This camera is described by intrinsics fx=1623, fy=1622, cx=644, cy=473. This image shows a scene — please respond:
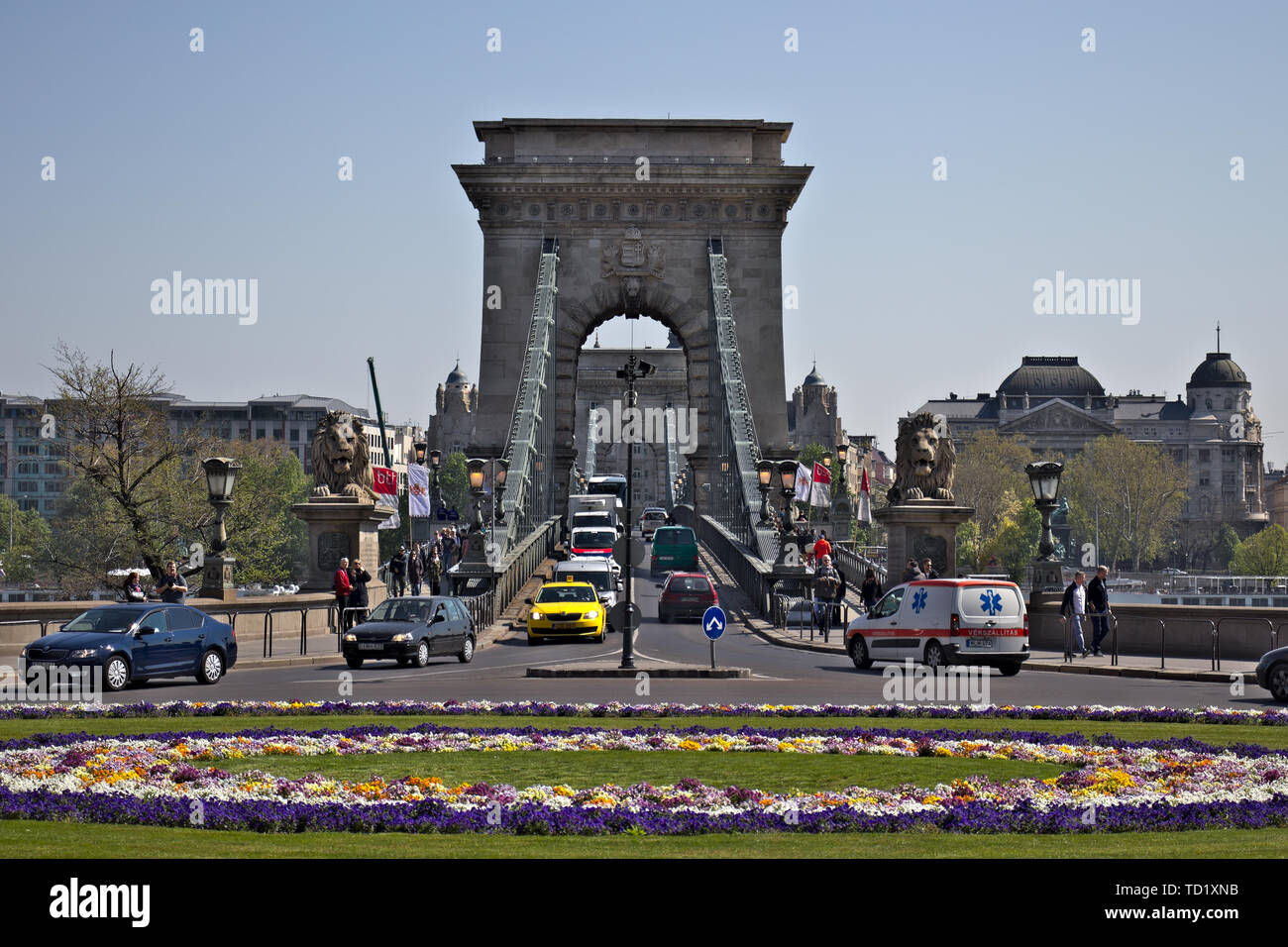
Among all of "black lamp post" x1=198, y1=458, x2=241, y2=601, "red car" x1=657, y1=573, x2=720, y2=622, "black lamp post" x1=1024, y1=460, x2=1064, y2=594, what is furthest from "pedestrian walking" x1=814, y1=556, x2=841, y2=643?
"black lamp post" x1=198, y1=458, x2=241, y2=601

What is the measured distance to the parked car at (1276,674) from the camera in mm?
23531

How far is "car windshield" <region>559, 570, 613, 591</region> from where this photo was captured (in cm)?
4534

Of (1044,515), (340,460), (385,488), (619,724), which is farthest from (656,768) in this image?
(385,488)

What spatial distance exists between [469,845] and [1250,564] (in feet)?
436

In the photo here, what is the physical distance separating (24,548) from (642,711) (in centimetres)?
8480

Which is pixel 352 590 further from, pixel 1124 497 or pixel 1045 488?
pixel 1124 497

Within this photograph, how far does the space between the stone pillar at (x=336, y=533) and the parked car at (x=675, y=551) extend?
1971 cm

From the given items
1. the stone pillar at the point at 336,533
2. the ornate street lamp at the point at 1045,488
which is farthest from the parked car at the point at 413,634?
the ornate street lamp at the point at 1045,488

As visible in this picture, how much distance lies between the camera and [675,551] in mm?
60094

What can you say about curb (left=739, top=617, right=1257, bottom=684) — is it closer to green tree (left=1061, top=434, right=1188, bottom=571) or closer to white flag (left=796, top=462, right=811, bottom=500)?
white flag (left=796, top=462, right=811, bottom=500)

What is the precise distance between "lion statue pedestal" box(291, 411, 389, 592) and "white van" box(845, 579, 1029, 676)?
53.3 feet

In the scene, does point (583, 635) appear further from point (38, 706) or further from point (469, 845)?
point (469, 845)
